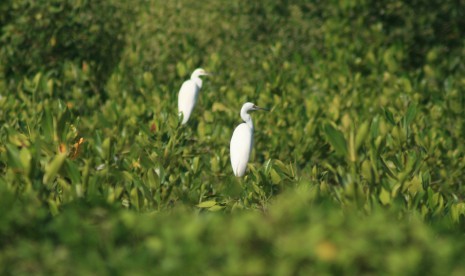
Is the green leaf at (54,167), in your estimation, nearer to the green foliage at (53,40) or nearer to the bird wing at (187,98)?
the bird wing at (187,98)

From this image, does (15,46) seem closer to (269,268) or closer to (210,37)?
(210,37)

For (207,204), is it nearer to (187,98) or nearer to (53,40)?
(187,98)

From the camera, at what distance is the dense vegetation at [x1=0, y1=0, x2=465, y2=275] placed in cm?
183

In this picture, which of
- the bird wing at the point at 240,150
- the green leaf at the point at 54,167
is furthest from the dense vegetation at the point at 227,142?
the bird wing at the point at 240,150

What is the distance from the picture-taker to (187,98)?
18.1 ft

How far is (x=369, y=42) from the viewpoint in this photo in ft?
28.5

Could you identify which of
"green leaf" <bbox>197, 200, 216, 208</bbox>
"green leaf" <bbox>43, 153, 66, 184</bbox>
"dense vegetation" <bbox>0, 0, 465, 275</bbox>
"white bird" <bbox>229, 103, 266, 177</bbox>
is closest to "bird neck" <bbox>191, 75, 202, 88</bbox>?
"dense vegetation" <bbox>0, 0, 465, 275</bbox>

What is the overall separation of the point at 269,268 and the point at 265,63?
18.8 ft

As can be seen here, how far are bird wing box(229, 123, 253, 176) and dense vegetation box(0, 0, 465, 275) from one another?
0.14 metres

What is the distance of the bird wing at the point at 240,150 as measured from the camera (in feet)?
14.2

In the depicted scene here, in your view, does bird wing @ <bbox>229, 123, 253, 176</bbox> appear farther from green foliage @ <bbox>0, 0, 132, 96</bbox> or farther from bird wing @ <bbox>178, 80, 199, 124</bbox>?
green foliage @ <bbox>0, 0, 132, 96</bbox>

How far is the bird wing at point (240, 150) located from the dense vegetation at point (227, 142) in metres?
0.14

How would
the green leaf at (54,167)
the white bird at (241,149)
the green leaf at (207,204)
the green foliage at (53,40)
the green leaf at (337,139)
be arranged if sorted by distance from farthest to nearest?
the green foliage at (53,40) < the white bird at (241,149) < the green leaf at (207,204) < the green leaf at (337,139) < the green leaf at (54,167)

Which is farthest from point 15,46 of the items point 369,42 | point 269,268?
point 269,268
